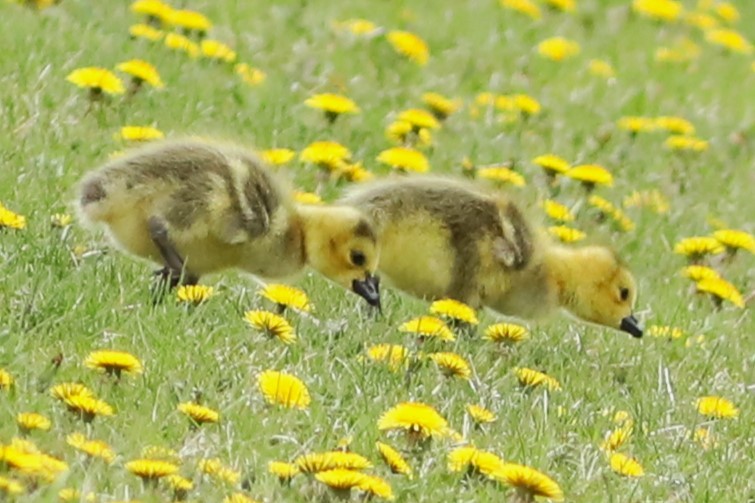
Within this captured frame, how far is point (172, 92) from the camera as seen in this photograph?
Result: 28.6ft

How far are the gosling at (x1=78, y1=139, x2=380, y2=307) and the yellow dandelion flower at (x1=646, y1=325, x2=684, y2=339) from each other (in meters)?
1.33

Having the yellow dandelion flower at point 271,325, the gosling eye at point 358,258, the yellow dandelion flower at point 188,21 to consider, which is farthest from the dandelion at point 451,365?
the yellow dandelion flower at point 188,21

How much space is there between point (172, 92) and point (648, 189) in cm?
260

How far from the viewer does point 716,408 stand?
6.15 metres

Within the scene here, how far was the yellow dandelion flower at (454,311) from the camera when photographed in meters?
6.46

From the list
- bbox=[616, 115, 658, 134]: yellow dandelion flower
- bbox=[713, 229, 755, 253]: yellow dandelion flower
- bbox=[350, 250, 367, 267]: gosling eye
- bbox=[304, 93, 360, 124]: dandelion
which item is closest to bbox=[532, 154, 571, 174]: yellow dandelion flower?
bbox=[713, 229, 755, 253]: yellow dandelion flower

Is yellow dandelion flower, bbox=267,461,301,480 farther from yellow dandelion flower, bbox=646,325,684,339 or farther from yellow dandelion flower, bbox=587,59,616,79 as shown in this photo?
yellow dandelion flower, bbox=587,59,616,79

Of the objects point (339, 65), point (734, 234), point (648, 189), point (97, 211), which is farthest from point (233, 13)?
point (97, 211)

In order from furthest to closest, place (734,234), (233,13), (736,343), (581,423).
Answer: (233,13)
(734,234)
(736,343)
(581,423)

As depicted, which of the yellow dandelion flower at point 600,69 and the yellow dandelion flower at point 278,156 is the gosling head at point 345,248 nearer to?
the yellow dandelion flower at point 278,156

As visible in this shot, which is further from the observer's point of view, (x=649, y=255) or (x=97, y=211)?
(x=649, y=255)

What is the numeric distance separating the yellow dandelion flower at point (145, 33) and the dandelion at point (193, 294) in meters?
3.39

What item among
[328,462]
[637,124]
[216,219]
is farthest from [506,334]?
[637,124]

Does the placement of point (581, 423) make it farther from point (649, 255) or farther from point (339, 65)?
point (339, 65)
